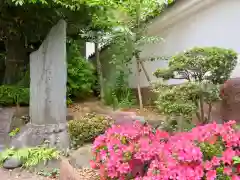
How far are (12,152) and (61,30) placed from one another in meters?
2.79

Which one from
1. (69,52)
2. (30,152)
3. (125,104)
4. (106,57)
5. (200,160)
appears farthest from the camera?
(106,57)

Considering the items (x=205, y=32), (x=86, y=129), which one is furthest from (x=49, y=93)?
(x=205, y=32)

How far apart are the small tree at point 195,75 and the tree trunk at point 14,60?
15.7 ft

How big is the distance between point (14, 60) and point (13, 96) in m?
1.48

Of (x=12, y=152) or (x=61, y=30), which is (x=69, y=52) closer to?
(x=61, y=30)

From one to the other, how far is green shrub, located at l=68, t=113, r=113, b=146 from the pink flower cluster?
2359 millimetres

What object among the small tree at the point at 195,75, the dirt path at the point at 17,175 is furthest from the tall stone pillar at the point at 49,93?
the small tree at the point at 195,75

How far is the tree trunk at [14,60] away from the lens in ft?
30.6

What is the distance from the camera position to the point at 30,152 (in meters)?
6.52

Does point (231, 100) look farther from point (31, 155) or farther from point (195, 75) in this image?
point (31, 155)

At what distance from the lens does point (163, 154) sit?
11.9ft

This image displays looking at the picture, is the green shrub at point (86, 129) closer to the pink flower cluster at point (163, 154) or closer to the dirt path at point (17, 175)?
the dirt path at point (17, 175)

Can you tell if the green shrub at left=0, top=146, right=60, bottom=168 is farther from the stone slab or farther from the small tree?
the small tree

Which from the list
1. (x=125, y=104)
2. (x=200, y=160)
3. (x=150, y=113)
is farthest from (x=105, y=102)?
(x=200, y=160)
